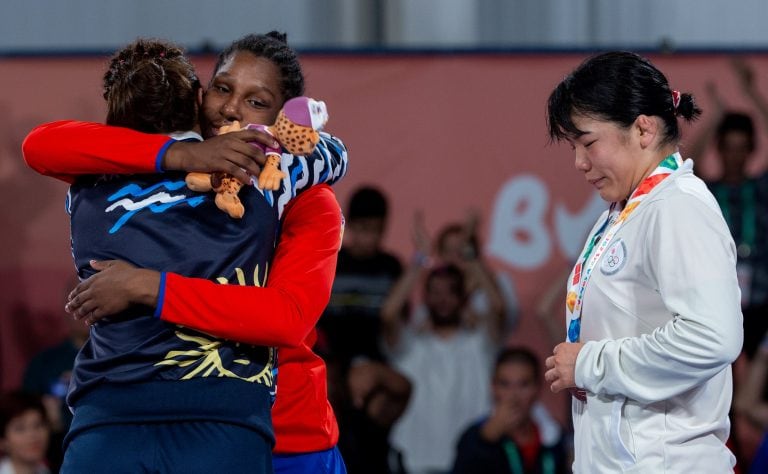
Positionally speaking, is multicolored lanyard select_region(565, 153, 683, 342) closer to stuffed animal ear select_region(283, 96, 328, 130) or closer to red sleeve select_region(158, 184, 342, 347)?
red sleeve select_region(158, 184, 342, 347)

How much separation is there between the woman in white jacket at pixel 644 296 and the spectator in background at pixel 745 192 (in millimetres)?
2840

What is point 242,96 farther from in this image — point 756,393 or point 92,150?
point 756,393

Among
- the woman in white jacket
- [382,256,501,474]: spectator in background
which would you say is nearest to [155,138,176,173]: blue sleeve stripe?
the woman in white jacket

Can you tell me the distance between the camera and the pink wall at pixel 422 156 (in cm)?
529

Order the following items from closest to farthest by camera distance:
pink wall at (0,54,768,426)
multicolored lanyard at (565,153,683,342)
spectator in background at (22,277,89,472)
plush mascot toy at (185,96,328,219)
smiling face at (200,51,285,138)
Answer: plush mascot toy at (185,96,328,219) → multicolored lanyard at (565,153,683,342) → smiling face at (200,51,285,138) → spectator in background at (22,277,89,472) → pink wall at (0,54,768,426)

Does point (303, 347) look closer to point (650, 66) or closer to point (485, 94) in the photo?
point (650, 66)

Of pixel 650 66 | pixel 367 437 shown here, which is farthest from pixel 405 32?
pixel 650 66

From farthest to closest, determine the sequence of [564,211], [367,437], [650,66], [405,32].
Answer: [405,32] → [564,211] → [367,437] → [650,66]

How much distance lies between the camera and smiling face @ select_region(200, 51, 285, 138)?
2453mm

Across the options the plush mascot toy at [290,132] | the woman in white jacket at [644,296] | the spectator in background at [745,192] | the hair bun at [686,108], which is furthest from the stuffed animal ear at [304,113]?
the spectator in background at [745,192]

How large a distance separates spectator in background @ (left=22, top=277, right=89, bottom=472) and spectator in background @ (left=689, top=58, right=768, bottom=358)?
2.84 m

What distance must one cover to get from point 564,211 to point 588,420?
2.97 meters

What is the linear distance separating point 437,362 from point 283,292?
308 centimetres

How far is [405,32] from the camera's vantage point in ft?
20.7
